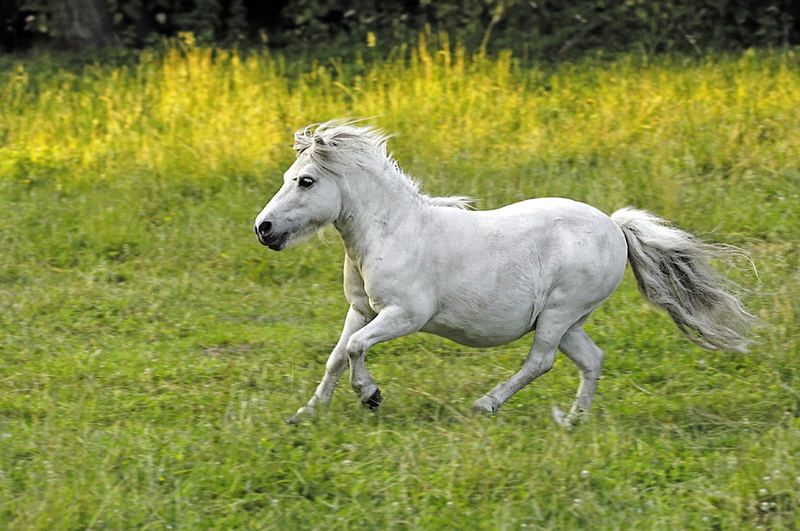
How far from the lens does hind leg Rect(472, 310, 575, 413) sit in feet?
16.4

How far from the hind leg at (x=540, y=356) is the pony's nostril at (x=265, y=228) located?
1.31m

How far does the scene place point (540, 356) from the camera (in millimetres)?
5008

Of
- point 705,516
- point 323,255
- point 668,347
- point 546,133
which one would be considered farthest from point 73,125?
point 705,516

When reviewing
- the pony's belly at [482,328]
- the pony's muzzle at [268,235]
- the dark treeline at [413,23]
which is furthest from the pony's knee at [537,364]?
the dark treeline at [413,23]

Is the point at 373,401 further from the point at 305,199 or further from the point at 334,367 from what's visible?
the point at 305,199

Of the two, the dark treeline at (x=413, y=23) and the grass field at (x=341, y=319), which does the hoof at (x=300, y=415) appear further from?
the dark treeline at (x=413, y=23)

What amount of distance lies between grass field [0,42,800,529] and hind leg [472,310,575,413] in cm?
13

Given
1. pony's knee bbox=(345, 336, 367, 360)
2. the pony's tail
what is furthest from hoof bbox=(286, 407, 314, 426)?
the pony's tail

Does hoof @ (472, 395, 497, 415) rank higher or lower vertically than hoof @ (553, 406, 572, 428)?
higher

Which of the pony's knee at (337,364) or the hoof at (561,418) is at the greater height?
the pony's knee at (337,364)

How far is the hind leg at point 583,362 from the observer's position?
5168 millimetres

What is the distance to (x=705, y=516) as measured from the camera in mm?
4137

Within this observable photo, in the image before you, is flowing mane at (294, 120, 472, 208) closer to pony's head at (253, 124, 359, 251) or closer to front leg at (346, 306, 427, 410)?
pony's head at (253, 124, 359, 251)

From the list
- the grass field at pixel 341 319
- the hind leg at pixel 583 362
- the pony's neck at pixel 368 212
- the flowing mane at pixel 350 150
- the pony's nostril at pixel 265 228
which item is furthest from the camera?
the hind leg at pixel 583 362
